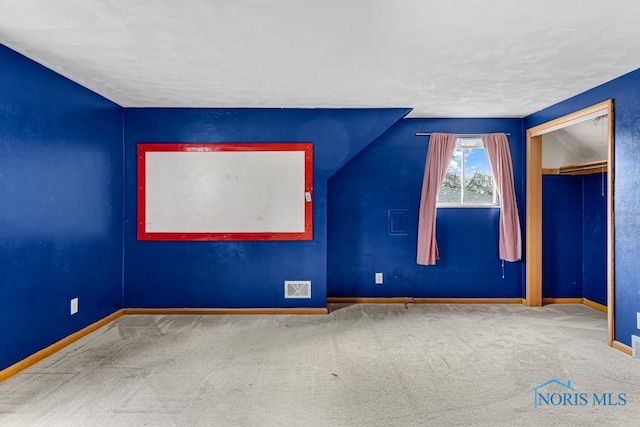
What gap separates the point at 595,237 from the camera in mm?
4527

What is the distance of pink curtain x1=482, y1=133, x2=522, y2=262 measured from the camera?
454 cm

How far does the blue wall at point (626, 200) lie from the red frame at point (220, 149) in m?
2.79

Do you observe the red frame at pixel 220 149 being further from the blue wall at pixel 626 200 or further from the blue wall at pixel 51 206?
the blue wall at pixel 626 200

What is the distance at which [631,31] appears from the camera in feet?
7.57

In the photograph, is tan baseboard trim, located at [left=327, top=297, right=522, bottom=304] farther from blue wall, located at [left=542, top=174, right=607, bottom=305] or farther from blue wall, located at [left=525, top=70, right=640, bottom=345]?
blue wall, located at [left=525, top=70, right=640, bottom=345]

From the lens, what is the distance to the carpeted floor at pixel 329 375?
2.15 metres

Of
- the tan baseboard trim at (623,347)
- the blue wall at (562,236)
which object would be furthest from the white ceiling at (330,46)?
the tan baseboard trim at (623,347)

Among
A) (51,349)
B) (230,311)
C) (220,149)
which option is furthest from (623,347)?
(51,349)

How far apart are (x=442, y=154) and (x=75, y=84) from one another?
12.7 feet

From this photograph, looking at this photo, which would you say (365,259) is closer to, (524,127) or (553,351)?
(553,351)

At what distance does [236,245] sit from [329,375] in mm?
2038

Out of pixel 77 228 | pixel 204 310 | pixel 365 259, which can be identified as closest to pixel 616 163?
pixel 365 259

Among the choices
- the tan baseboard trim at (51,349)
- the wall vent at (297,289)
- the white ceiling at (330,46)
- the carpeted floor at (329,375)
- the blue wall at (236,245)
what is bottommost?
the carpeted floor at (329,375)

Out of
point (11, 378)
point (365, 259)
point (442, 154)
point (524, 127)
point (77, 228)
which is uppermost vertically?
point (524, 127)
